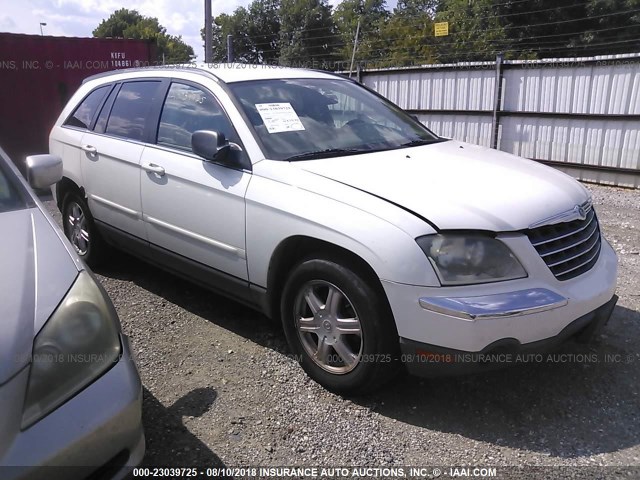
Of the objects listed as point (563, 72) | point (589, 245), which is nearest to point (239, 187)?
point (589, 245)

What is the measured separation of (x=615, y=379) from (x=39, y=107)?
987cm

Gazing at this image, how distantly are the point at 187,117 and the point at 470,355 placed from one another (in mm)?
2441

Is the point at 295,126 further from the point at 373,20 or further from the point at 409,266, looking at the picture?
the point at 373,20

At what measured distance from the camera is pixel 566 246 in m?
2.87

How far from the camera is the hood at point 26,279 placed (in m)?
1.80

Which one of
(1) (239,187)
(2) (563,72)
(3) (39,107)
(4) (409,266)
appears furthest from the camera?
(3) (39,107)

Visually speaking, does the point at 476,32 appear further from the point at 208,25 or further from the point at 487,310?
the point at 487,310

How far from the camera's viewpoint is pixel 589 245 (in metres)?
3.09

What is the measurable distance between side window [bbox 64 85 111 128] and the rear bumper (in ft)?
11.5

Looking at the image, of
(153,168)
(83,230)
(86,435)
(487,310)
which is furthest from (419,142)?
(83,230)

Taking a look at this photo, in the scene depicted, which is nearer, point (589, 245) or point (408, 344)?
point (408, 344)

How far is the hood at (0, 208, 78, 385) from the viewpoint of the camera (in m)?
1.80

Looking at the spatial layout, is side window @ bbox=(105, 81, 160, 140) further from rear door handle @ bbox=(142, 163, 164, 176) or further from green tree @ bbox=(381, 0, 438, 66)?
green tree @ bbox=(381, 0, 438, 66)

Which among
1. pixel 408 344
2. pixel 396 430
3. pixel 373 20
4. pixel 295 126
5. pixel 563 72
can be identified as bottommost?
pixel 396 430
